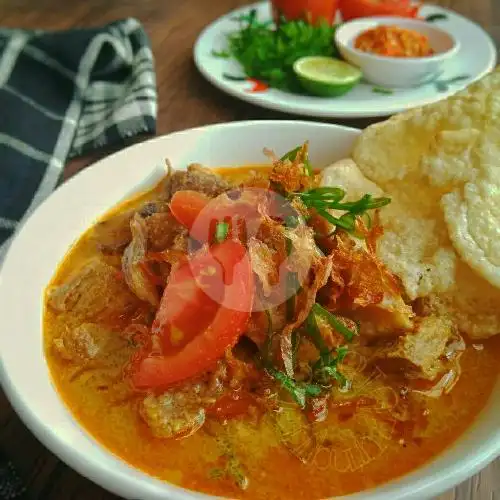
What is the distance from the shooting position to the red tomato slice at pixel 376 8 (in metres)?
3.88

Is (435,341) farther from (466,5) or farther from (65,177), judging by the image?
(466,5)

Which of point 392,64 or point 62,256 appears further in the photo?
point 392,64

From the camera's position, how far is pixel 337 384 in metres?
1.62

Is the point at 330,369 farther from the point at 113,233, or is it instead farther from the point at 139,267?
the point at 113,233

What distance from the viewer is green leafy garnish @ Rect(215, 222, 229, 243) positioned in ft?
5.26

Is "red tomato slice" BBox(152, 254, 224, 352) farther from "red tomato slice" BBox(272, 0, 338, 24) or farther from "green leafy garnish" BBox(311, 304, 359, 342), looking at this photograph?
"red tomato slice" BBox(272, 0, 338, 24)

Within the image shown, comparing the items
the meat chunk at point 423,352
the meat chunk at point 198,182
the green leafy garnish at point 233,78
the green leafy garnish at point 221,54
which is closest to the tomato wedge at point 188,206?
the meat chunk at point 198,182

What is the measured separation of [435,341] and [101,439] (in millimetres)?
862

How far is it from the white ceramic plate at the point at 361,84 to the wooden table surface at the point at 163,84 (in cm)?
10

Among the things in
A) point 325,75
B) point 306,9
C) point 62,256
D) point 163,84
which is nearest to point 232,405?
point 62,256

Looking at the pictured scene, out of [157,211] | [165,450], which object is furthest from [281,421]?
[157,211]

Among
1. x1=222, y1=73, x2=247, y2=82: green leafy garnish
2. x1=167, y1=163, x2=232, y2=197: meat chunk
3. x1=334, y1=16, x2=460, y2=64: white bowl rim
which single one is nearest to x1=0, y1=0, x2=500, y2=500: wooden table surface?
x1=222, y1=73, x2=247, y2=82: green leafy garnish

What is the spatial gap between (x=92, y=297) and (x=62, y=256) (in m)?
0.22

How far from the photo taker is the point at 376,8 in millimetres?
3857
